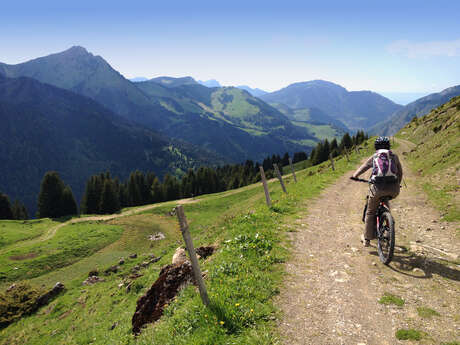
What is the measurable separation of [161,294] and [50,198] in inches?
3464

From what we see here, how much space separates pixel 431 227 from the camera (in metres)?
12.4

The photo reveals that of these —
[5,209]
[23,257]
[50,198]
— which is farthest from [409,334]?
[5,209]

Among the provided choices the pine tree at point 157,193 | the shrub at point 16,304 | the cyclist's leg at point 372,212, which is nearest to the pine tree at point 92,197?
the pine tree at point 157,193

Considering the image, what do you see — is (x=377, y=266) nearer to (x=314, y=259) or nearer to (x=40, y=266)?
(x=314, y=259)

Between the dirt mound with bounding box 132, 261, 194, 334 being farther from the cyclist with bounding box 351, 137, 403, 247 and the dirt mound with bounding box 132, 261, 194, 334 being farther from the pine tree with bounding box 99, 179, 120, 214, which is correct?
the pine tree with bounding box 99, 179, 120, 214

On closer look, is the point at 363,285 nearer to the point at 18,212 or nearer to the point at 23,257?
the point at 23,257

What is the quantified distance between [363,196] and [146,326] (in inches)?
721

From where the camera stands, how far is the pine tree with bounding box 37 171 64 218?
78625 millimetres

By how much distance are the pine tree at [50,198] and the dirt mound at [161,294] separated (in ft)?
284

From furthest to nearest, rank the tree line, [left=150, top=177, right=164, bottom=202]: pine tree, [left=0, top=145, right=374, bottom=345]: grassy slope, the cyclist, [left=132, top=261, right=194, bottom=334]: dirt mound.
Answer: [left=150, top=177, right=164, bottom=202]: pine tree → the tree line → [left=132, top=261, right=194, bottom=334]: dirt mound → the cyclist → [left=0, top=145, right=374, bottom=345]: grassy slope

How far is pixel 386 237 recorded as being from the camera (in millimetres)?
9133

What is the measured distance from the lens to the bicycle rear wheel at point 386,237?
853 centimetres

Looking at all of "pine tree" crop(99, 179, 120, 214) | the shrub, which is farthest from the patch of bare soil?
"pine tree" crop(99, 179, 120, 214)

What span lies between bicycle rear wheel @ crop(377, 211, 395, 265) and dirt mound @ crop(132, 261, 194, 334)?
23.3 feet
